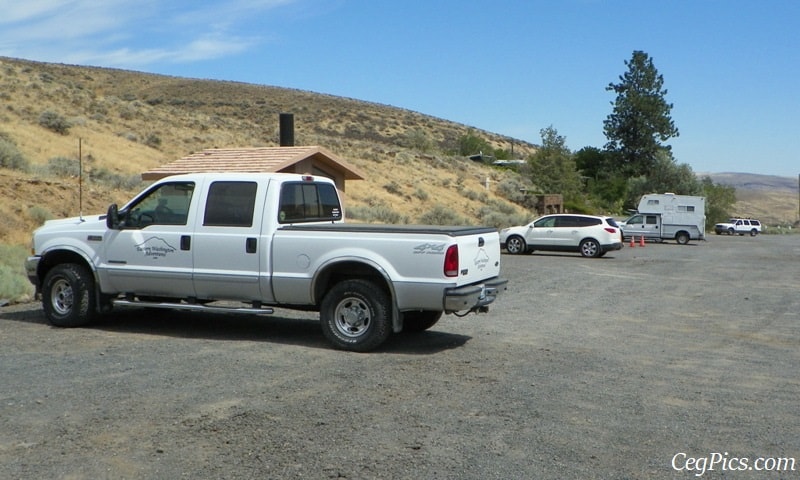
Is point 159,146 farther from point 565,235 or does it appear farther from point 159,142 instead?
point 565,235

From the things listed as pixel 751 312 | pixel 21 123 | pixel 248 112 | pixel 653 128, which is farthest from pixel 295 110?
pixel 751 312

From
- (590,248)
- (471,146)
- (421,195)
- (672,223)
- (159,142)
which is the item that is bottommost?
(590,248)

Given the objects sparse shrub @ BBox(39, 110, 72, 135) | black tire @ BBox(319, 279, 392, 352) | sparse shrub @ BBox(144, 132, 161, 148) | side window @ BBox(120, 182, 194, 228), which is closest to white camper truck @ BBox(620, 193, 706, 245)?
sparse shrub @ BBox(144, 132, 161, 148)

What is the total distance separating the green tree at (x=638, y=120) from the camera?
296 ft

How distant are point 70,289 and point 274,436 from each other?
20.4 feet

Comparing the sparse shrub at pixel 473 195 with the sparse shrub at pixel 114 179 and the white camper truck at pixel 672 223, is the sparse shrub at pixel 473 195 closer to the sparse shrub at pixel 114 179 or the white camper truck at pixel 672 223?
the white camper truck at pixel 672 223

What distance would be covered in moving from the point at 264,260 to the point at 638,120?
279 ft

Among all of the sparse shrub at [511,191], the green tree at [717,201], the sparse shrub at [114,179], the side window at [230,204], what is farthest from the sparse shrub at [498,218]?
the side window at [230,204]

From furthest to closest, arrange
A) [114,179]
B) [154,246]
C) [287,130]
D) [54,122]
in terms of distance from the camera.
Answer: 1. [54,122]
2. [114,179]
3. [287,130]
4. [154,246]

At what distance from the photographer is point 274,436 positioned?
6641 mm

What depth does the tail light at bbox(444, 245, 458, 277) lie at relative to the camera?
971cm

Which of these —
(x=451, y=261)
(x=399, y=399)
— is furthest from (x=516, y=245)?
(x=399, y=399)

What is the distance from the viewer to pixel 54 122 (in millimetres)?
39312

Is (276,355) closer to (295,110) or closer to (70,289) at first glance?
(70,289)
